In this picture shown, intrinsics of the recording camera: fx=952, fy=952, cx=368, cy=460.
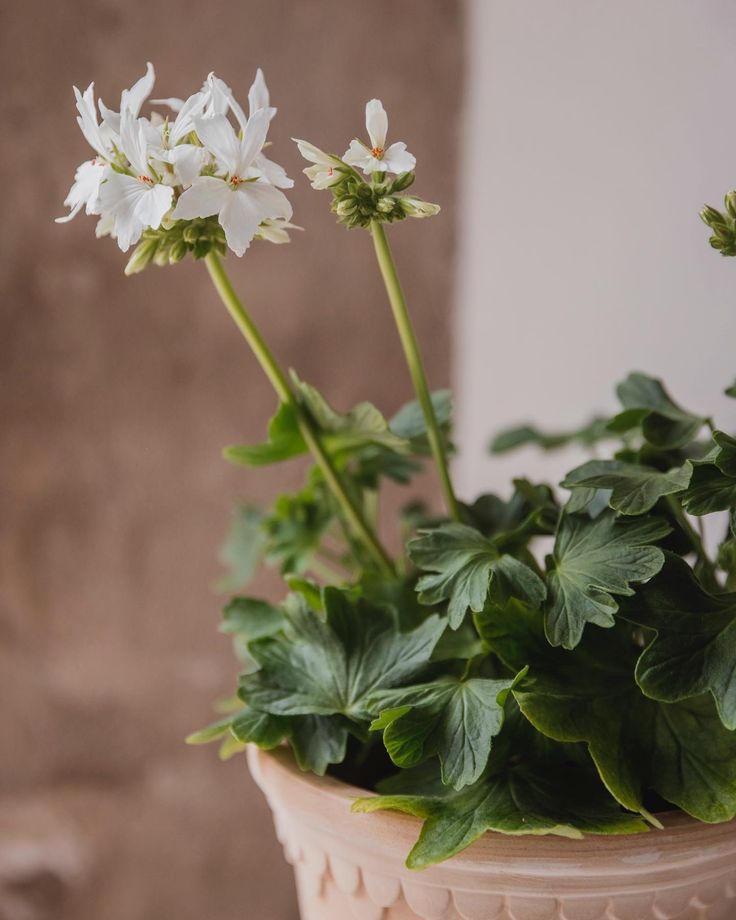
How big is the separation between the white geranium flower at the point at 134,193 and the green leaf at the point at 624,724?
0.29 meters

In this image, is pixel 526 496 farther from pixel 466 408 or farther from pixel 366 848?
pixel 466 408

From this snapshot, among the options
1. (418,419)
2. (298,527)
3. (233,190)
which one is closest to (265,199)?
(233,190)

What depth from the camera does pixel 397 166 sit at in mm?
524

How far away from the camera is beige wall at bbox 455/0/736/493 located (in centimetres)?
82

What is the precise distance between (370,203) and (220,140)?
89 mm

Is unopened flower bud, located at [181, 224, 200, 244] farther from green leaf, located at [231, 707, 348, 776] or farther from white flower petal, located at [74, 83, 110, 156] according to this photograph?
green leaf, located at [231, 707, 348, 776]

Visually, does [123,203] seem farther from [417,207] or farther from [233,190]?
[417,207]

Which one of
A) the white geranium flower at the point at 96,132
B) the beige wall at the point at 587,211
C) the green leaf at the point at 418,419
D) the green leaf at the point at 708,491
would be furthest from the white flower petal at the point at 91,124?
the beige wall at the point at 587,211

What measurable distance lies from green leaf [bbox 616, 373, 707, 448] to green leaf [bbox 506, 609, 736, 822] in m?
0.15

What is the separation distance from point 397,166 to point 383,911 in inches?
17.3

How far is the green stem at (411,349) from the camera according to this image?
0.56 m

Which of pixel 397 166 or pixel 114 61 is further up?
pixel 114 61

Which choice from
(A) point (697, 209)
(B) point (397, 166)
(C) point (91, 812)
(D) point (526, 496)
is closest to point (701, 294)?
(A) point (697, 209)

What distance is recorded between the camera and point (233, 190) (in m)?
0.53
